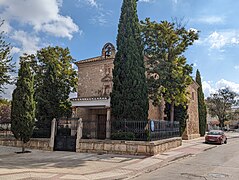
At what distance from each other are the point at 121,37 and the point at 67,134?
787 centimetres

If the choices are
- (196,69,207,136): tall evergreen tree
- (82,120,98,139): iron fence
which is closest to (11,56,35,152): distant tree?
(82,120,98,139): iron fence

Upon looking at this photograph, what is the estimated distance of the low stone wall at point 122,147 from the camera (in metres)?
13.0

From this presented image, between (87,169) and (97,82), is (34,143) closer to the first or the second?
(87,169)

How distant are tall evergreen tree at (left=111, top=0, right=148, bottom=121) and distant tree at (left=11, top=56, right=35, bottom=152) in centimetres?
540

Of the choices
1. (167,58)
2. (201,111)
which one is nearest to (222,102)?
(201,111)

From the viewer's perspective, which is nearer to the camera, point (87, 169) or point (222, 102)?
point (87, 169)

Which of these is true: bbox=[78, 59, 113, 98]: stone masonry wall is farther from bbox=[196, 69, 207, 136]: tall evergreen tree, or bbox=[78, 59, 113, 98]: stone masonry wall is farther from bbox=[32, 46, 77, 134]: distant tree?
bbox=[196, 69, 207, 136]: tall evergreen tree

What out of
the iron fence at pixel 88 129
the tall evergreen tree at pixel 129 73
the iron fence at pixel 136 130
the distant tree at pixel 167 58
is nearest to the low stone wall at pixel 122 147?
the iron fence at pixel 136 130

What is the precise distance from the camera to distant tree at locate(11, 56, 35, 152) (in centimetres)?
1378

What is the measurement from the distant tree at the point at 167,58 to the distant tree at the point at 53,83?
26.5 feet

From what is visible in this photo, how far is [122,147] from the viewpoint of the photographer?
43.7ft

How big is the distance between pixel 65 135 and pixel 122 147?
14.2 feet

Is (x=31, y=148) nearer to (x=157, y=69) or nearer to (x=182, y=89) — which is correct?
(x=157, y=69)

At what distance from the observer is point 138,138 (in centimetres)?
1378
